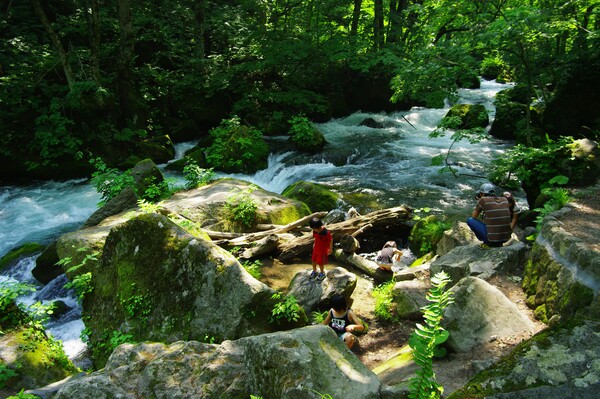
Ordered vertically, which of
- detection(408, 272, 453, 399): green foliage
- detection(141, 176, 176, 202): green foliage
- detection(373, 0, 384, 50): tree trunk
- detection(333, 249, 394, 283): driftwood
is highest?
detection(373, 0, 384, 50): tree trunk

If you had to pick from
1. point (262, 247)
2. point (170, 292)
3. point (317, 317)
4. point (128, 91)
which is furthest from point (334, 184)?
point (128, 91)

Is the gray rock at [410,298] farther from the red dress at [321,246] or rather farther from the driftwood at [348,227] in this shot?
the driftwood at [348,227]

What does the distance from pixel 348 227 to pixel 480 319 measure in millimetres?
5066

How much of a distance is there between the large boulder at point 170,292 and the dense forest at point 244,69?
8186 mm

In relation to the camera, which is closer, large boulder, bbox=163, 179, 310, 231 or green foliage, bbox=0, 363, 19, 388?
green foliage, bbox=0, 363, 19, 388

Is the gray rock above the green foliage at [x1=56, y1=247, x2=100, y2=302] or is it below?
below

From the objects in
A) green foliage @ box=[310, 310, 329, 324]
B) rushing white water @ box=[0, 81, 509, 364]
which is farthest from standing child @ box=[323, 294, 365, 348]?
A: rushing white water @ box=[0, 81, 509, 364]

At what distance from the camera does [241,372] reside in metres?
3.72

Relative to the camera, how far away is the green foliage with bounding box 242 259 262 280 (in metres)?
7.75

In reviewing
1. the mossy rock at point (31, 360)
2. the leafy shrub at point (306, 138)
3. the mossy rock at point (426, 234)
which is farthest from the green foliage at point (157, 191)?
the leafy shrub at point (306, 138)

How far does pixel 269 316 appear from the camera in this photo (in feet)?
18.2

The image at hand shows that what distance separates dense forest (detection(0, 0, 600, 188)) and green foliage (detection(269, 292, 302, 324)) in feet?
25.7

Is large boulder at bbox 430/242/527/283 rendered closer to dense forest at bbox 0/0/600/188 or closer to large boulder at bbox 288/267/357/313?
large boulder at bbox 288/267/357/313

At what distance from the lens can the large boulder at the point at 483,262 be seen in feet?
19.8
